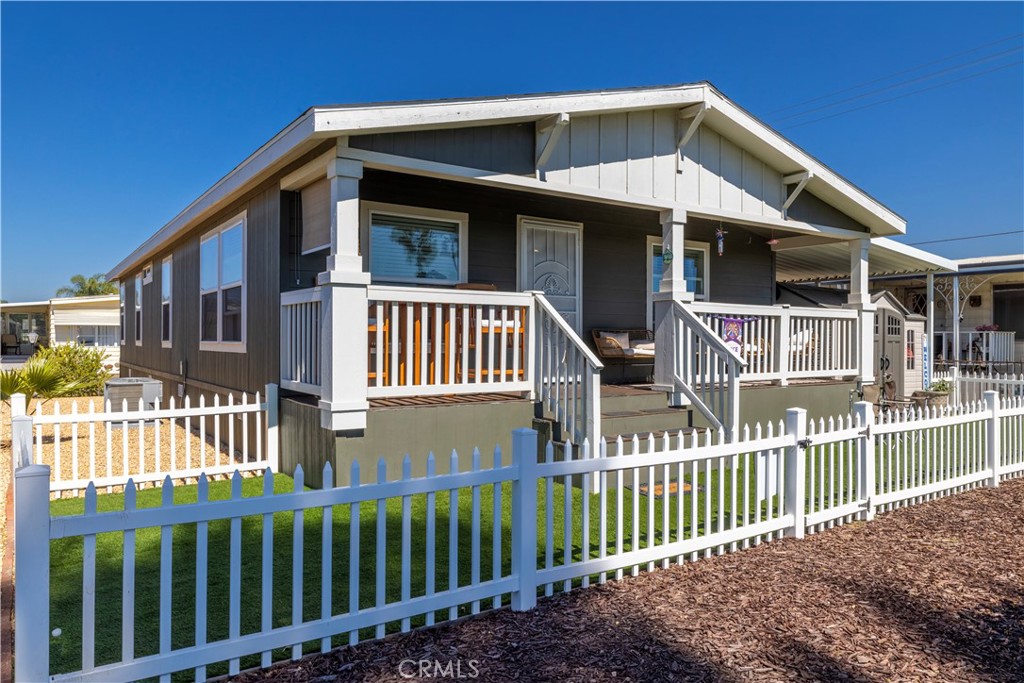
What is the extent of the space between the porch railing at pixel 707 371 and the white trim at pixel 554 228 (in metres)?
1.94

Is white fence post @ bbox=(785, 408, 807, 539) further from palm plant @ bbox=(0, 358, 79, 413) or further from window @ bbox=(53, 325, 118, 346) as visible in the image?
window @ bbox=(53, 325, 118, 346)

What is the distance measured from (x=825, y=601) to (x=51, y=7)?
15459 mm

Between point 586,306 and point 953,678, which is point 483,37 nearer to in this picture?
point 586,306

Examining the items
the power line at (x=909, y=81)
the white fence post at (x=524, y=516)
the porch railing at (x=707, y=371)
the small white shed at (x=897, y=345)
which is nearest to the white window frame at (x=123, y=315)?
the porch railing at (x=707, y=371)

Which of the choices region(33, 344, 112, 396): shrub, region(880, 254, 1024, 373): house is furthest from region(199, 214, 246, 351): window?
region(880, 254, 1024, 373): house

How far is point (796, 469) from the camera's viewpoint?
4.78m

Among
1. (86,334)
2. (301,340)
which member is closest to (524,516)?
(301,340)

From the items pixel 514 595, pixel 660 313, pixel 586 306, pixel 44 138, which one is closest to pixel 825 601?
pixel 514 595

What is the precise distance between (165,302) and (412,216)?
25.1 ft

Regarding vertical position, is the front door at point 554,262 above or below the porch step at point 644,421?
above

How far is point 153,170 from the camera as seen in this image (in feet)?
80.0

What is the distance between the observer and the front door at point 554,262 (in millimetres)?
8734

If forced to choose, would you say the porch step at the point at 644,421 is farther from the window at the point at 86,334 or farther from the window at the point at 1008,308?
the window at the point at 86,334

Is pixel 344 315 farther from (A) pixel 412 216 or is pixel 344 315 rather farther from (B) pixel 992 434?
(B) pixel 992 434
